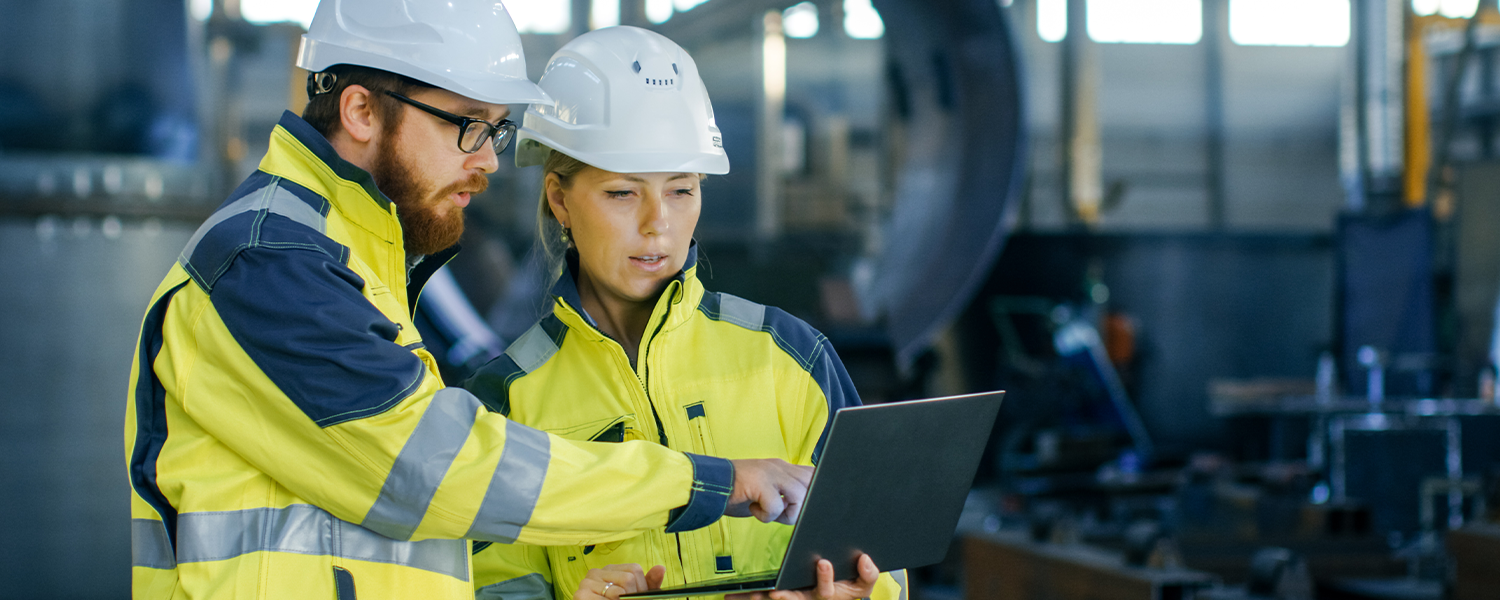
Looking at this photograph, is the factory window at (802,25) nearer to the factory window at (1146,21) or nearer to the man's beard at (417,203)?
the factory window at (1146,21)

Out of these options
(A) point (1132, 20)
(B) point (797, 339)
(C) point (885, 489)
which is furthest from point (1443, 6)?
(C) point (885, 489)

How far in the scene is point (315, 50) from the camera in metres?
1.59

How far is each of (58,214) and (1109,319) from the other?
10596 millimetres

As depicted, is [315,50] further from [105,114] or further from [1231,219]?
[1231,219]

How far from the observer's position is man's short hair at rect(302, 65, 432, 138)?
1558 mm

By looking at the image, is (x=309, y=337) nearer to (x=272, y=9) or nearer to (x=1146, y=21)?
(x=272, y=9)

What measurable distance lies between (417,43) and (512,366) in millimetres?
499

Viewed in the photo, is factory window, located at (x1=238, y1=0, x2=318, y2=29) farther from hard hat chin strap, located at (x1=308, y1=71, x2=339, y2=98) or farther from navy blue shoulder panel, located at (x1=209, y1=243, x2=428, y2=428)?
navy blue shoulder panel, located at (x1=209, y1=243, x2=428, y2=428)

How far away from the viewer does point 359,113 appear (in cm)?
156

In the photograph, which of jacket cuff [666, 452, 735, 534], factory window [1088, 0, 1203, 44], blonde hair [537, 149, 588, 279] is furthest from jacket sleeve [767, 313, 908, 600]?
factory window [1088, 0, 1203, 44]

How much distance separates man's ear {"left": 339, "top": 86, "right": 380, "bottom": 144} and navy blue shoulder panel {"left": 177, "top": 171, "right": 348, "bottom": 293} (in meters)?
0.11

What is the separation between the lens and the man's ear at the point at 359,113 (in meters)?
1.55

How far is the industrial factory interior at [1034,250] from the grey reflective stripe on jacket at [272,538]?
70mm

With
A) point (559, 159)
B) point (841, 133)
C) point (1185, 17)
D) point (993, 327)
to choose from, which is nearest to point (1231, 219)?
point (1185, 17)
